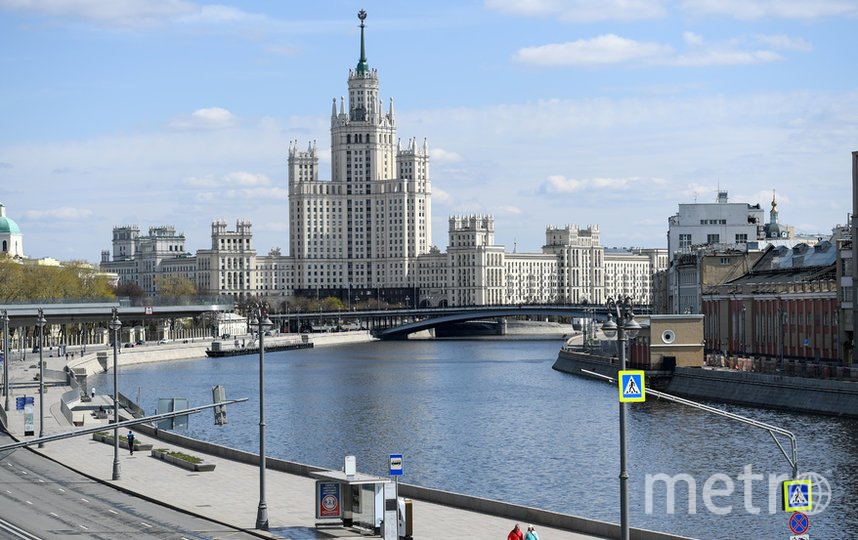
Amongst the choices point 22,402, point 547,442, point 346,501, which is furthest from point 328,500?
point 22,402

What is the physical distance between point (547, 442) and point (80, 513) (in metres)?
31.7

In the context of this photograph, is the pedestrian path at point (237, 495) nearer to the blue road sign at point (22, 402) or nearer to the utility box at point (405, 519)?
the utility box at point (405, 519)

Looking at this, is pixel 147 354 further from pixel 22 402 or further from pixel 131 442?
pixel 131 442

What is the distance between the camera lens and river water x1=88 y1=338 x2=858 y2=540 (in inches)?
1848

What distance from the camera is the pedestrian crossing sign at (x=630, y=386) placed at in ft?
92.4

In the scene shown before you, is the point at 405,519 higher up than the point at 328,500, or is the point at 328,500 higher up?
the point at 328,500

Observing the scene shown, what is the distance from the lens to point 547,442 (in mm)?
66312

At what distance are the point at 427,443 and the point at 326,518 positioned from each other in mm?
29926

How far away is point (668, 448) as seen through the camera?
62.1 meters

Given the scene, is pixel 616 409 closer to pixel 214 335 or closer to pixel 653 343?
pixel 653 343

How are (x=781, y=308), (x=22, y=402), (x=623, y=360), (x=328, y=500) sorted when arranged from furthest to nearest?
(x=781, y=308)
(x=22, y=402)
(x=328, y=500)
(x=623, y=360)

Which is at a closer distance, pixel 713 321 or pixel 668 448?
pixel 668 448

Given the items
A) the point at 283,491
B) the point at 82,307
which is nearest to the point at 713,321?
the point at 82,307

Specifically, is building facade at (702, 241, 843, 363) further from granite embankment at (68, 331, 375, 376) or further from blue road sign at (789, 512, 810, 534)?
blue road sign at (789, 512, 810, 534)
